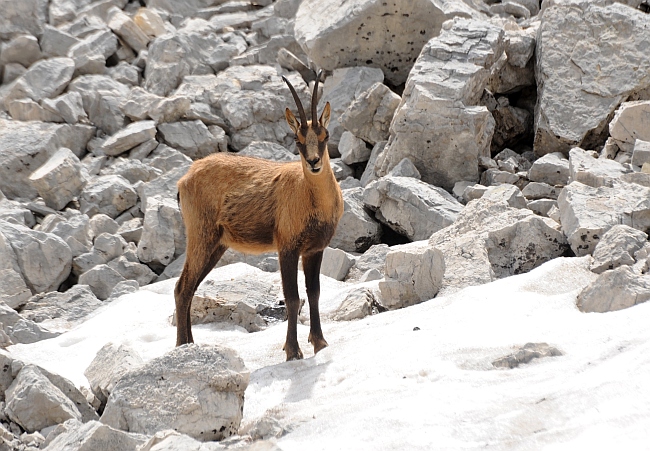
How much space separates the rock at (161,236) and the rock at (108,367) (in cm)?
578

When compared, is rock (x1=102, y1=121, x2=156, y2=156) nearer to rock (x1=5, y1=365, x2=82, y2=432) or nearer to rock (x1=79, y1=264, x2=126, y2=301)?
rock (x1=79, y1=264, x2=126, y2=301)

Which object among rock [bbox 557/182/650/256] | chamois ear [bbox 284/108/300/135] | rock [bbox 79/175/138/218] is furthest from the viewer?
rock [bbox 79/175/138/218]

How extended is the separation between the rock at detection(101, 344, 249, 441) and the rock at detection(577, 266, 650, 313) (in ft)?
10.6

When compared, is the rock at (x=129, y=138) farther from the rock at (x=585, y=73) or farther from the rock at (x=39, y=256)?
the rock at (x=585, y=73)

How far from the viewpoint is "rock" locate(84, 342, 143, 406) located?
7.60 m

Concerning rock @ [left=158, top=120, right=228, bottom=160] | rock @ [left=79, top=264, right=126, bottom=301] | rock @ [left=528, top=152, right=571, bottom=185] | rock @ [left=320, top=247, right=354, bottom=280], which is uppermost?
rock @ [left=528, top=152, right=571, bottom=185]

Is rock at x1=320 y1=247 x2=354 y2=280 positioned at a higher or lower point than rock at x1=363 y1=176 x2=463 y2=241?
lower

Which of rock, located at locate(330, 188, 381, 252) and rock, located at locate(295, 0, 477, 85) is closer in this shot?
rock, located at locate(330, 188, 381, 252)

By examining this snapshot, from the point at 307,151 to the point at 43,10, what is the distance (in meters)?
17.2

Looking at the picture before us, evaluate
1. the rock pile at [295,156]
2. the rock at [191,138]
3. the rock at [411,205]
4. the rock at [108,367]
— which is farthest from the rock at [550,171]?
the rock at [108,367]

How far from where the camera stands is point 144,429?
619 centimetres

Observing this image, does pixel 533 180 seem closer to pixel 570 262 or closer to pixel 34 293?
pixel 570 262


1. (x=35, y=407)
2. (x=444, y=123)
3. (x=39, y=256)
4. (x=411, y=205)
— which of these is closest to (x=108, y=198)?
(x=39, y=256)

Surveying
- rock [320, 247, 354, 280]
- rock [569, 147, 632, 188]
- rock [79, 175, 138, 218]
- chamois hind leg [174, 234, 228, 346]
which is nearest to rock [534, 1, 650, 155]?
rock [569, 147, 632, 188]
